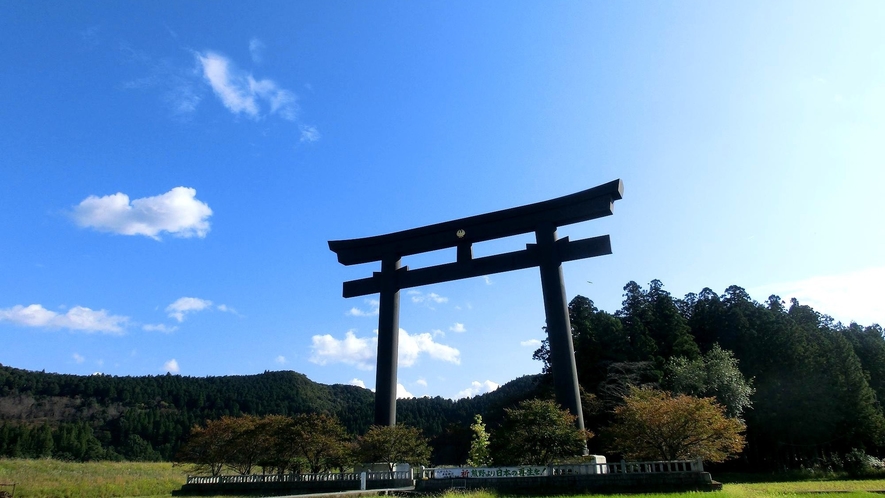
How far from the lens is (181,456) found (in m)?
27.1

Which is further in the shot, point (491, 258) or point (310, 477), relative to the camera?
Answer: point (491, 258)

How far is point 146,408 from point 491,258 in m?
92.6

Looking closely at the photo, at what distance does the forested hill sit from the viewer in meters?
68.1

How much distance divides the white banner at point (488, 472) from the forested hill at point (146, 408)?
1917 inches

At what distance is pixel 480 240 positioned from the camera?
23.7 metres

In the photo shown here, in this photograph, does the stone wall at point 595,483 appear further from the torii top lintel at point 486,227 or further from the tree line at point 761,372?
the tree line at point 761,372

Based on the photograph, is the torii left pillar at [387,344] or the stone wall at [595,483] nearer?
the stone wall at [595,483]

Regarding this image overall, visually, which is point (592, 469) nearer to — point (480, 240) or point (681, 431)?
point (681, 431)

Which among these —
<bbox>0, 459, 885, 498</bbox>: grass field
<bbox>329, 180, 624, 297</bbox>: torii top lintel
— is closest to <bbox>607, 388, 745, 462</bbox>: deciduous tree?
<bbox>0, 459, 885, 498</bbox>: grass field

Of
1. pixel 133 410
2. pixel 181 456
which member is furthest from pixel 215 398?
pixel 181 456

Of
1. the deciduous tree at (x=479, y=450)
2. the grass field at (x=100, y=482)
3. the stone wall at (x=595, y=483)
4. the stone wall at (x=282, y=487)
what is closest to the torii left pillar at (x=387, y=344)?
the stone wall at (x=282, y=487)

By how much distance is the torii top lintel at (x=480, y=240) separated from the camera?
68.4 ft

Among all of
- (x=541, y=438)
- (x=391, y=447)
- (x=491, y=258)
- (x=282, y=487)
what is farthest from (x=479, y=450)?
(x=541, y=438)

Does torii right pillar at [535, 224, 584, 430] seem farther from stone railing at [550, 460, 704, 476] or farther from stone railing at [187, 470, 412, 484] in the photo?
stone railing at [187, 470, 412, 484]
